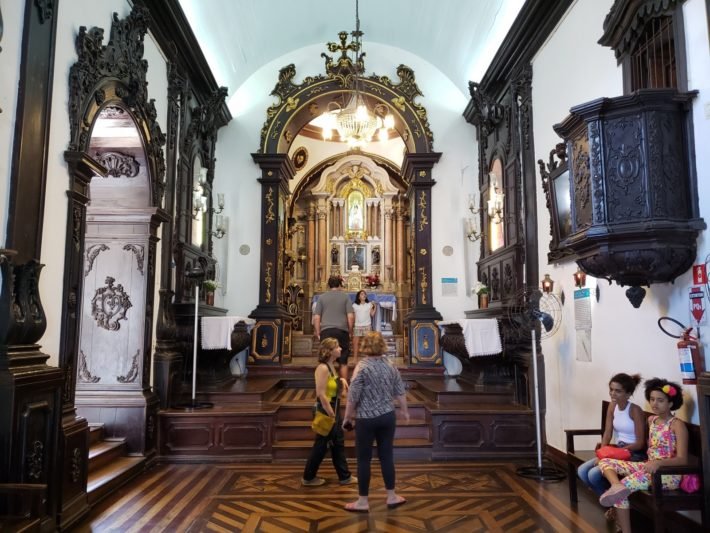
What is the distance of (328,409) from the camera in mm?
4719

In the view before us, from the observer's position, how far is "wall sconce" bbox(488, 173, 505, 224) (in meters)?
7.89

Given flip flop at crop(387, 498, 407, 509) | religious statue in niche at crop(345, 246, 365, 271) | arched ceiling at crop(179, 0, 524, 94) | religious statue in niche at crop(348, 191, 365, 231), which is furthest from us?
religious statue in niche at crop(348, 191, 365, 231)

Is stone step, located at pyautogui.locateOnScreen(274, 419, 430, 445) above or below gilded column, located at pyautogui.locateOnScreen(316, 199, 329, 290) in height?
below

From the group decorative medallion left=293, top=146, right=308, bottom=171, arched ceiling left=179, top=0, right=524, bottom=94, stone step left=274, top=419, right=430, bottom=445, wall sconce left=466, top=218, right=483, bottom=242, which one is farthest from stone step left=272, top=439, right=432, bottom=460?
decorative medallion left=293, top=146, right=308, bottom=171

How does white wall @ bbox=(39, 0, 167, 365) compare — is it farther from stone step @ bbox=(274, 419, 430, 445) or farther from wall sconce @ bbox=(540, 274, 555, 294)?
wall sconce @ bbox=(540, 274, 555, 294)

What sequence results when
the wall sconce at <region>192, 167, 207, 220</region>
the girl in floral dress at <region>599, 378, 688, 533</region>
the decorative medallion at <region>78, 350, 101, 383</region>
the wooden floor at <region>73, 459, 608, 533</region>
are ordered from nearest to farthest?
the girl in floral dress at <region>599, 378, 688, 533</region> → the wooden floor at <region>73, 459, 608, 533</region> → the decorative medallion at <region>78, 350, 101, 383</region> → the wall sconce at <region>192, 167, 207, 220</region>

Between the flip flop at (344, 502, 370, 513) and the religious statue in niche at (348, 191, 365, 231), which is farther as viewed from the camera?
the religious statue in niche at (348, 191, 365, 231)

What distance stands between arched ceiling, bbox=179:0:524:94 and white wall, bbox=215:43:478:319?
20 cm

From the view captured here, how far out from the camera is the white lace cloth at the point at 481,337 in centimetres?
685

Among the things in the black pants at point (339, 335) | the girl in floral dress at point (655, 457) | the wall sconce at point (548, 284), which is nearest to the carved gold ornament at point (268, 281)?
the black pants at point (339, 335)

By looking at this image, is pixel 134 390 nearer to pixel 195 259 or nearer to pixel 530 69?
pixel 195 259

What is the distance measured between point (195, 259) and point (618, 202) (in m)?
5.64

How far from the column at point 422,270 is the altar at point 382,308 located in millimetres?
4095

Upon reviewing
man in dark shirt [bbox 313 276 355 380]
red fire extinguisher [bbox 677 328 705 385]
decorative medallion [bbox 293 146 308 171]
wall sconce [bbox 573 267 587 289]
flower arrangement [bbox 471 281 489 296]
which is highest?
decorative medallion [bbox 293 146 308 171]
